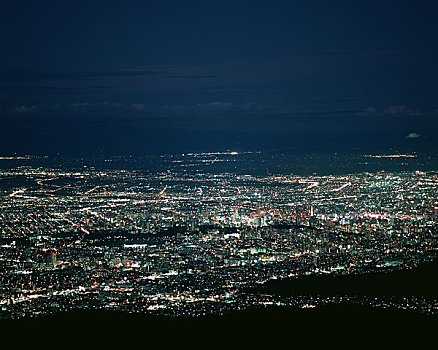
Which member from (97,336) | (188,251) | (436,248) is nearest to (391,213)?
(436,248)

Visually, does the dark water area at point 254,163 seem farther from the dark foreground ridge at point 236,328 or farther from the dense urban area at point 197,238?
the dark foreground ridge at point 236,328

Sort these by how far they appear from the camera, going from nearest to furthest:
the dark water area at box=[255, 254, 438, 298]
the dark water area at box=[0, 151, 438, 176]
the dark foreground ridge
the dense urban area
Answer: the dark foreground ridge
the dense urban area
the dark water area at box=[255, 254, 438, 298]
the dark water area at box=[0, 151, 438, 176]

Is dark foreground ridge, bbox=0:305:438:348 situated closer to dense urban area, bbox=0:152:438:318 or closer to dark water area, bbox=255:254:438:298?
dense urban area, bbox=0:152:438:318

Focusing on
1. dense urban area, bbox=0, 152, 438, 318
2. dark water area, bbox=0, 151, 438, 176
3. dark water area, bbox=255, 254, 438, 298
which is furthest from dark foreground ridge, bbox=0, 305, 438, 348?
dark water area, bbox=0, 151, 438, 176

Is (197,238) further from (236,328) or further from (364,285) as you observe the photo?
(236,328)

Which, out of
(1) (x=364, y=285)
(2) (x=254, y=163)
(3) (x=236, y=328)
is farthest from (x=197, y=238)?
(2) (x=254, y=163)

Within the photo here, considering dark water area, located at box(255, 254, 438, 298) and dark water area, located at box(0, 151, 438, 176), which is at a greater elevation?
dark water area, located at box(0, 151, 438, 176)
